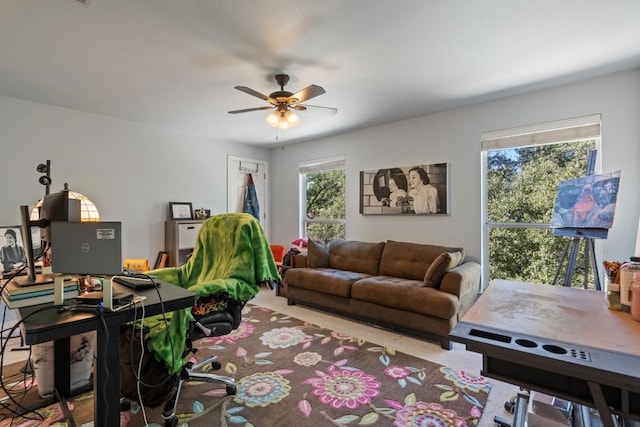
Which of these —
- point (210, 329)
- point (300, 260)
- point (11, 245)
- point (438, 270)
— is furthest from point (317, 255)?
point (11, 245)

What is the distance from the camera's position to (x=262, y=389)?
2102 mm

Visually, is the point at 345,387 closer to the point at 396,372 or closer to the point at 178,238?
the point at 396,372

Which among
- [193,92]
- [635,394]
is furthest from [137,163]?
[635,394]

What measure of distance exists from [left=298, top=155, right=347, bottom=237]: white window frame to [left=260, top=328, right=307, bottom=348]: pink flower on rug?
6.95 ft

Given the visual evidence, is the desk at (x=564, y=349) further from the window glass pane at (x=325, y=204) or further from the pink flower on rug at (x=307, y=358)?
the window glass pane at (x=325, y=204)

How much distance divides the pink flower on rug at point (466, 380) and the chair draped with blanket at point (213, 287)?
4.87 ft

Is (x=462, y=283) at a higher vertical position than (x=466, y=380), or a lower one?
higher

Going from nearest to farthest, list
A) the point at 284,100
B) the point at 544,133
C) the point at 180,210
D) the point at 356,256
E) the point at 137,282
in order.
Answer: the point at 137,282 < the point at 284,100 < the point at 544,133 < the point at 356,256 < the point at 180,210

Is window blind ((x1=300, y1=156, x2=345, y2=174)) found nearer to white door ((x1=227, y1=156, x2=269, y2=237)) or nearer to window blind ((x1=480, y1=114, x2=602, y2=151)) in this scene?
white door ((x1=227, y1=156, x2=269, y2=237))

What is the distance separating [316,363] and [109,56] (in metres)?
2.96

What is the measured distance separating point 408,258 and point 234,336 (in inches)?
83.1

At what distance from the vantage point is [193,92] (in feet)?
10.3

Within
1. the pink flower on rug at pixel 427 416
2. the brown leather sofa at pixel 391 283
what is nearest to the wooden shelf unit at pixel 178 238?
the brown leather sofa at pixel 391 283

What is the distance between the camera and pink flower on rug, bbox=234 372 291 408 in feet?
6.50
